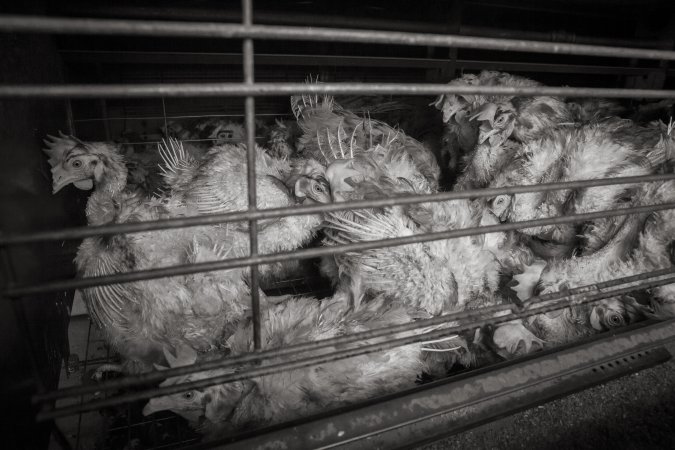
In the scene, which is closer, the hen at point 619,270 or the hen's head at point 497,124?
the hen at point 619,270

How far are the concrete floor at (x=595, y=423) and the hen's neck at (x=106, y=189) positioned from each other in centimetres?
139

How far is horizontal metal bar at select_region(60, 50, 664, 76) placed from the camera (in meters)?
2.03

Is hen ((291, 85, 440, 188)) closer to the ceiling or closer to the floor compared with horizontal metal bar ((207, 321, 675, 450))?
closer to the ceiling

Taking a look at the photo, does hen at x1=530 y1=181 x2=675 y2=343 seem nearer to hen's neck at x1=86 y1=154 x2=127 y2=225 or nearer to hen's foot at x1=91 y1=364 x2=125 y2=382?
hen's foot at x1=91 y1=364 x2=125 y2=382

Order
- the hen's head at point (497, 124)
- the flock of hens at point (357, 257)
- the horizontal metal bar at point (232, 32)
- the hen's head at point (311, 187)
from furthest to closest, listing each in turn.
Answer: the hen's head at point (497, 124)
the hen's head at point (311, 187)
the flock of hens at point (357, 257)
the horizontal metal bar at point (232, 32)

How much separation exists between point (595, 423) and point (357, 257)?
0.86 meters

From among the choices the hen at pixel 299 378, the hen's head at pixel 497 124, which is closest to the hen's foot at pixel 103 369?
the hen at pixel 299 378

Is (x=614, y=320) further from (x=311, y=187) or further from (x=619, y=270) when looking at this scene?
(x=311, y=187)

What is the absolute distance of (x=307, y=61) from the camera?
7.50ft

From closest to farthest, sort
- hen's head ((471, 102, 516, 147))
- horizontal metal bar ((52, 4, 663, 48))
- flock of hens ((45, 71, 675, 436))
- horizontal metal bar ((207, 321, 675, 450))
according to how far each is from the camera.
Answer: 1. horizontal metal bar ((207, 321, 675, 450))
2. flock of hens ((45, 71, 675, 436))
3. horizontal metal bar ((52, 4, 663, 48))
4. hen's head ((471, 102, 516, 147))

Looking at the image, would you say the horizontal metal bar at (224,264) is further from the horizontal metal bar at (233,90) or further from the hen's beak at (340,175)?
the hen's beak at (340,175)

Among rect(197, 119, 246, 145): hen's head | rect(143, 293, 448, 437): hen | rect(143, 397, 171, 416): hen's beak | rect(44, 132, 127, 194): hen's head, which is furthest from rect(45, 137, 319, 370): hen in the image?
rect(197, 119, 246, 145): hen's head

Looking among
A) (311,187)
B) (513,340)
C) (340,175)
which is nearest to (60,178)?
(311,187)

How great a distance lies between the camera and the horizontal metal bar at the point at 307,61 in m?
2.03
